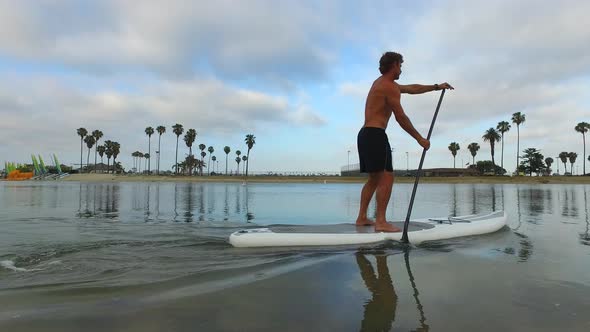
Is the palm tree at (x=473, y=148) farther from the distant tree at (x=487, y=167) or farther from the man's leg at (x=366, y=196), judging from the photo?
the man's leg at (x=366, y=196)

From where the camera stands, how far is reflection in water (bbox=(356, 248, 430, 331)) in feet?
8.18

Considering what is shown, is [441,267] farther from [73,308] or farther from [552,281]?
[73,308]

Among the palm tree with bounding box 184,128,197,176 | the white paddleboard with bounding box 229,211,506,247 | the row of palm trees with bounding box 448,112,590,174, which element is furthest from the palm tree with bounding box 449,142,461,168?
the white paddleboard with bounding box 229,211,506,247

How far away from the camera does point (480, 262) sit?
4207mm

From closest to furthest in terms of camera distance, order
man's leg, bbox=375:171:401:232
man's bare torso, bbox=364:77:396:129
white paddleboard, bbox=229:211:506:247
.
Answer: white paddleboard, bbox=229:211:506:247
man's leg, bbox=375:171:401:232
man's bare torso, bbox=364:77:396:129

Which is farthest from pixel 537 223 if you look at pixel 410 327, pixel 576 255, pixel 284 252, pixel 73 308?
pixel 73 308

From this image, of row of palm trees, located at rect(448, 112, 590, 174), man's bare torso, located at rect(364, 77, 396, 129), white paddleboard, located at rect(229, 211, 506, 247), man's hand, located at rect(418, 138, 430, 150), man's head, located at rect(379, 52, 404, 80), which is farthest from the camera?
row of palm trees, located at rect(448, 112, 590, 174)

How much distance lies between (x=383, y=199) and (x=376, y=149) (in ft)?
2.47

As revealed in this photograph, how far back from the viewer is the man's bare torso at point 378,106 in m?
5.75

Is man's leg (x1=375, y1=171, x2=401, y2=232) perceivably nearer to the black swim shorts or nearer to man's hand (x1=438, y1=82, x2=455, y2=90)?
Answer: the black swim shorts

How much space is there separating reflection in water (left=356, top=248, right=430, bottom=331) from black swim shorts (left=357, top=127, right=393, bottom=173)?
1.72 m

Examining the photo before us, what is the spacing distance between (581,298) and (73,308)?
150 inches

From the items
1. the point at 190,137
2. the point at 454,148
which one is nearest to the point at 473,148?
the point at 454,148

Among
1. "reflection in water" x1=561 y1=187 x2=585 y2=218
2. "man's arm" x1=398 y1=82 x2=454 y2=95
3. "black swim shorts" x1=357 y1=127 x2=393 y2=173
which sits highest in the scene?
"man's arm" x1=398 y1=82 x2=454 y2=95
